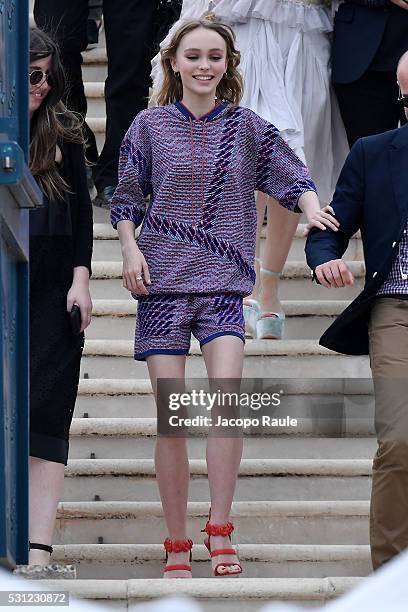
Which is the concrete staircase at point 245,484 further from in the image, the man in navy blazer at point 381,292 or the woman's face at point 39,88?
the woman's face at point 39,88

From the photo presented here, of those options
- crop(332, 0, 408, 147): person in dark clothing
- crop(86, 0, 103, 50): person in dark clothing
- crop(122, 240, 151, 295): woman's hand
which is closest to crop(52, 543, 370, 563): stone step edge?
crop(122, 240, 151, 295): woman's hand

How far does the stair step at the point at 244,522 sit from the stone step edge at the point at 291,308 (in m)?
1.20

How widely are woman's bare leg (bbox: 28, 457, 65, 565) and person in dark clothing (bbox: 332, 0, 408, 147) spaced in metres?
2.25

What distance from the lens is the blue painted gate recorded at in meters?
3.26

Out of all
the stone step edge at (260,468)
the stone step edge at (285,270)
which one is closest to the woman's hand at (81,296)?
the stone step edge at (260,468)

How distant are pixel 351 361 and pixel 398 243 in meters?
1.42

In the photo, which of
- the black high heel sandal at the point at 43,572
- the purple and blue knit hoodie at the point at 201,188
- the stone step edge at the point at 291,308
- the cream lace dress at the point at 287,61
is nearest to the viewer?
the black high heel sandal at the point at 43,572

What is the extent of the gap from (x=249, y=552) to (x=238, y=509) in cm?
27

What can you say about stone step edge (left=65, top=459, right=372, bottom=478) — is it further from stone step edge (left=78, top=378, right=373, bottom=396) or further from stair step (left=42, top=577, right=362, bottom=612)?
stair step (left=42, top=577, right=362, bottom=612)

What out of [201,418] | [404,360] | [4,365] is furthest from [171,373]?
[4,365]

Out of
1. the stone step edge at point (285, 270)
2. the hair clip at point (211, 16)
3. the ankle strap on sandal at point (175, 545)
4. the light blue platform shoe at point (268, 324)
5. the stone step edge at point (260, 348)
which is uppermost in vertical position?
the hair clip at point (211, 16)

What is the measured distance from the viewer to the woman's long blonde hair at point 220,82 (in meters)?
4.68

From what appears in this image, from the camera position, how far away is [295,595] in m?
3.87

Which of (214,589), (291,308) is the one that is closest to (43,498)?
(214,589)
